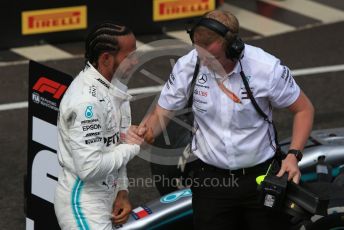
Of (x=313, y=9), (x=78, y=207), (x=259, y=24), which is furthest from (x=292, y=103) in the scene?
(x=313, y=9)

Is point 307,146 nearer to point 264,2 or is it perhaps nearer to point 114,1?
point 114,1

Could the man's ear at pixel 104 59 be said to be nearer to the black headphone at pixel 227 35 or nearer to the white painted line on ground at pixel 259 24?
the black headphone at pixel 227 35

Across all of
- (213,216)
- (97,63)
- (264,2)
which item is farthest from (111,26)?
(264,2)

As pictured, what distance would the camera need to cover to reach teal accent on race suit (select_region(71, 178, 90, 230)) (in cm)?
507

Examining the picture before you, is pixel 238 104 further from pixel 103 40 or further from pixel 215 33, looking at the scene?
pixel 103 40

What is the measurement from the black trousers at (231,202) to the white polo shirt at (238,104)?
76 millimetres

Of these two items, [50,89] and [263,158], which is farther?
[50,89]

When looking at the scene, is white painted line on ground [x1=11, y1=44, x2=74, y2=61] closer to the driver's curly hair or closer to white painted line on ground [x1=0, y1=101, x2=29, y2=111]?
white painted line on ground [x1=0, y1=101, x2=29, y2=111]

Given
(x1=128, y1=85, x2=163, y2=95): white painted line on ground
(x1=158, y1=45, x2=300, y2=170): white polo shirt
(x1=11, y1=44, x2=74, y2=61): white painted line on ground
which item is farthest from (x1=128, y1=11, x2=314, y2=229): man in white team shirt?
(x1=11, y1=44, x2=74, y2=61): white painted line on ground

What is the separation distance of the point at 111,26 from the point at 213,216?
1325 millimetres

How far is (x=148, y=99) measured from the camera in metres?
9.81

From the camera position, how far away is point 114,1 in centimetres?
1152

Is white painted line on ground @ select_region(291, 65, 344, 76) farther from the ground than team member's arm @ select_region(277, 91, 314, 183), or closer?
closer

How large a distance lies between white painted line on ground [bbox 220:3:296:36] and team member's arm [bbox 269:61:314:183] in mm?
6531
